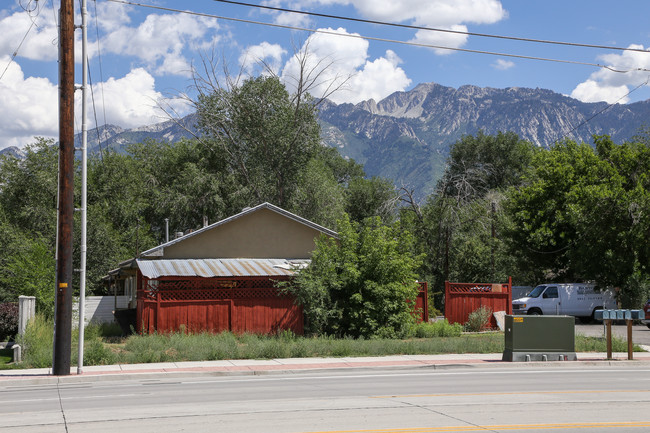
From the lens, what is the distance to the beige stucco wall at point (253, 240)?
28562 mm

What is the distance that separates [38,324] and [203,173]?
28079 millimetres

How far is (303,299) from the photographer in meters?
23.9

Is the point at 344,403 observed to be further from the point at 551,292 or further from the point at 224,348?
the point at 551,292

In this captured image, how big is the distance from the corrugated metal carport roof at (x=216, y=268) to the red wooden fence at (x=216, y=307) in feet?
1.13

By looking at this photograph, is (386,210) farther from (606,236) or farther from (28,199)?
(28,199)

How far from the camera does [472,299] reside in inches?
1121

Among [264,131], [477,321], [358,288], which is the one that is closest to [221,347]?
[358,288]

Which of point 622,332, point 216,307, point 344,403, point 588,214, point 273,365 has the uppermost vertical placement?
point 588,214

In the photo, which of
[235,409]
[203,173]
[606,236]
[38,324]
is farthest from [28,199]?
[235,409]

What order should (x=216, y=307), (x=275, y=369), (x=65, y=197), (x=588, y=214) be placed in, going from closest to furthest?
(x=65, y=197) < (x=275, y=369) < (x=216, y=307) < (x=588, y=214)

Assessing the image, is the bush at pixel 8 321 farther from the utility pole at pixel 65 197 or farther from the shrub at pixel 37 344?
the utility pole at pixel 65 197

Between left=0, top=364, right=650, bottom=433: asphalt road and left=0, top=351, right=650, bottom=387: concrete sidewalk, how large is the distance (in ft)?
1.30

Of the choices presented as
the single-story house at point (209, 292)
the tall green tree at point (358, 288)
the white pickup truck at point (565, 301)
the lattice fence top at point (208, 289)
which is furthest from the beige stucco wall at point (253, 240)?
the white pickup truck at point (565, 301)

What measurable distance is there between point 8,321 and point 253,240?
1030 cm
